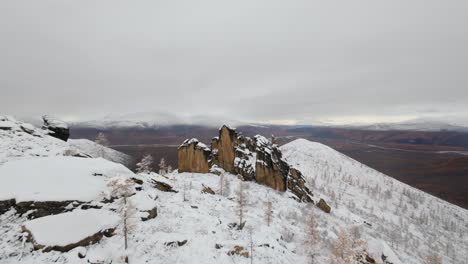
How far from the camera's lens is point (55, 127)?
50844 mm

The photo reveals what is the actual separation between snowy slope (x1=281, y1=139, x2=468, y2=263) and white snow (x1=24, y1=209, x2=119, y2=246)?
2743 inches

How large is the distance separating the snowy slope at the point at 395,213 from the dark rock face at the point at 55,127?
85.1 meters

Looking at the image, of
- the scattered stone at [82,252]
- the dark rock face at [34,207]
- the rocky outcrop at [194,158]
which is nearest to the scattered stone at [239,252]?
the scattered stone at [82,252]

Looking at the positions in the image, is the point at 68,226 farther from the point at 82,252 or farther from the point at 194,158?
the point at 194,158

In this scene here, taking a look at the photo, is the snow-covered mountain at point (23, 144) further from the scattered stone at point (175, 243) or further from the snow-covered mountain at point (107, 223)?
the scattered stone at point (175, 243)

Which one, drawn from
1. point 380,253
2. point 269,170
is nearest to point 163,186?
point 380,253

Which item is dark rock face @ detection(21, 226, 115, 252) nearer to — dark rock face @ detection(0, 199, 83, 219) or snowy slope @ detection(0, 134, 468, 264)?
snowy slope @ detection(0, 134, 468, 264)

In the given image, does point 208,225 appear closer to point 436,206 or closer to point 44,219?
point 44,219

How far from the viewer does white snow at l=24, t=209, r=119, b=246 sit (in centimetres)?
1577

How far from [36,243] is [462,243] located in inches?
6411

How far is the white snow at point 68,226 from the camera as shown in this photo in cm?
1577

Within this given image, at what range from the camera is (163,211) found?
26531mm

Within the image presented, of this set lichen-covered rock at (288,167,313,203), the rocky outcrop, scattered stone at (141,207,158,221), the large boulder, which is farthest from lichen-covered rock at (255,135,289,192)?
the large boulder

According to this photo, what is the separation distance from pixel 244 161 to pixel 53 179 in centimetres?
5306
